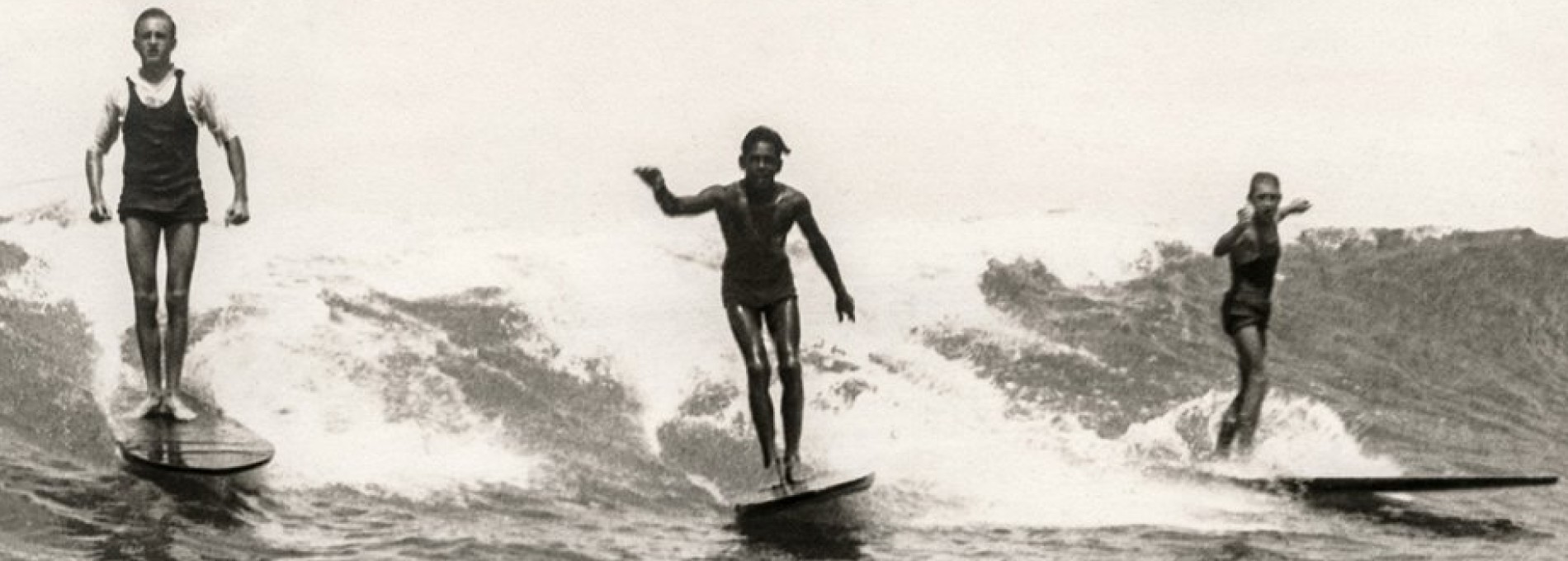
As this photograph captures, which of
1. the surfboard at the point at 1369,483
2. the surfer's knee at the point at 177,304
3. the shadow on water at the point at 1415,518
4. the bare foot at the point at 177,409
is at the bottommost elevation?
the shadow on water at the point at 1415,518

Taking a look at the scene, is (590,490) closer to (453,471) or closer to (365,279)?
(453,471)

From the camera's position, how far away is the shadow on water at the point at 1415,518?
8484 mm

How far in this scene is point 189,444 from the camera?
333 inches

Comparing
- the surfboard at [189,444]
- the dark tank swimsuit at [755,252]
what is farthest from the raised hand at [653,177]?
the surfboard at [189,444]

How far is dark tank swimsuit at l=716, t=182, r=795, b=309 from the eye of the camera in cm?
861

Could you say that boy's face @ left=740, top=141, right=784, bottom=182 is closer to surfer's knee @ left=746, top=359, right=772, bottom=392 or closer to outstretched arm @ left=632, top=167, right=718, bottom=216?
outstretched arm @ left=632, top=167, right=718, bottom=216

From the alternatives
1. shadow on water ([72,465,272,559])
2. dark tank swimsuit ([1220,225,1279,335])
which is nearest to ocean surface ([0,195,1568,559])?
shadow on water ([72,465,272,559])

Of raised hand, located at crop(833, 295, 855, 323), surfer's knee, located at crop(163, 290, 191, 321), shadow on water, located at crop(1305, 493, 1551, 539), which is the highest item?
surfer's knee, located at crop(163, 290, 191, 321)

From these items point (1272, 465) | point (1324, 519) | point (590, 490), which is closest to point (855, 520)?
point (590, 490)

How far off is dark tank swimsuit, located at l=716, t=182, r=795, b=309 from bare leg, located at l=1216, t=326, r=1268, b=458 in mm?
2688

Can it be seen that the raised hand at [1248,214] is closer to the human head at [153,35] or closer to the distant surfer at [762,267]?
the distant surfer at [762,267]

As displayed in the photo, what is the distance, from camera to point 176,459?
816 cm

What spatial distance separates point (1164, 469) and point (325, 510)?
401 cm

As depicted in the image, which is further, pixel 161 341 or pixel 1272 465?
pixel 1272 465
